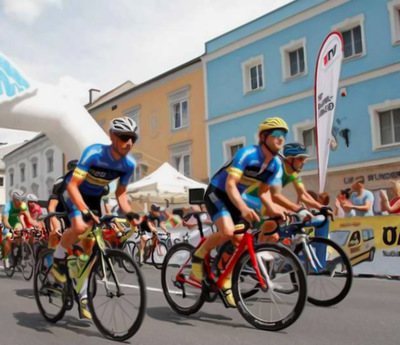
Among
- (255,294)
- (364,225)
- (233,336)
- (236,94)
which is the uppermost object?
(236,94)

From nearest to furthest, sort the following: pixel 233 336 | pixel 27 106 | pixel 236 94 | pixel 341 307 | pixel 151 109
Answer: pixel 233 336, pixel 341 307, pixel 27 106, pixel 236 94, pixel 151 109

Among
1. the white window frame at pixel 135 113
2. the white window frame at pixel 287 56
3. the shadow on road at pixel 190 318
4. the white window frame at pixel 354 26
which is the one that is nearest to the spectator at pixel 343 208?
the shadow on road at pixel 190 318

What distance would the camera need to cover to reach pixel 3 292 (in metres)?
7.54

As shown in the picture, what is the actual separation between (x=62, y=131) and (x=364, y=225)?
9.16 m

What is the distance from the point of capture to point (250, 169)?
5008 millimetres

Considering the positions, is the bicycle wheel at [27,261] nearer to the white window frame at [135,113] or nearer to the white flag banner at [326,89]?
the white flag banner at [326,89]

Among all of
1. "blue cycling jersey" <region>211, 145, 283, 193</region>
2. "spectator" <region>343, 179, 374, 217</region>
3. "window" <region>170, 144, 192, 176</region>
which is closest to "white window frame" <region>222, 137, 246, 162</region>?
"window" <region>170, 144, 192, 176</region>

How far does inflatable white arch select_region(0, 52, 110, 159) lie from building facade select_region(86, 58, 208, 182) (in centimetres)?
1086

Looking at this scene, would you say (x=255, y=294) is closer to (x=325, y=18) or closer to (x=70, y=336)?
(x=70, y=336)

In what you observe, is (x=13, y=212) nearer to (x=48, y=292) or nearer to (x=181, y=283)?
(x=48, y=292)

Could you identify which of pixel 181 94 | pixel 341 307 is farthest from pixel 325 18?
pixel 341 307

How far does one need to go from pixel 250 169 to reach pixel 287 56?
17441mm

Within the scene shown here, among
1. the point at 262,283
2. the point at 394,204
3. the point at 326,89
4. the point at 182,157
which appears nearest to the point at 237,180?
the point at 262,283

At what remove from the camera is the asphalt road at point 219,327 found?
14.0ft
